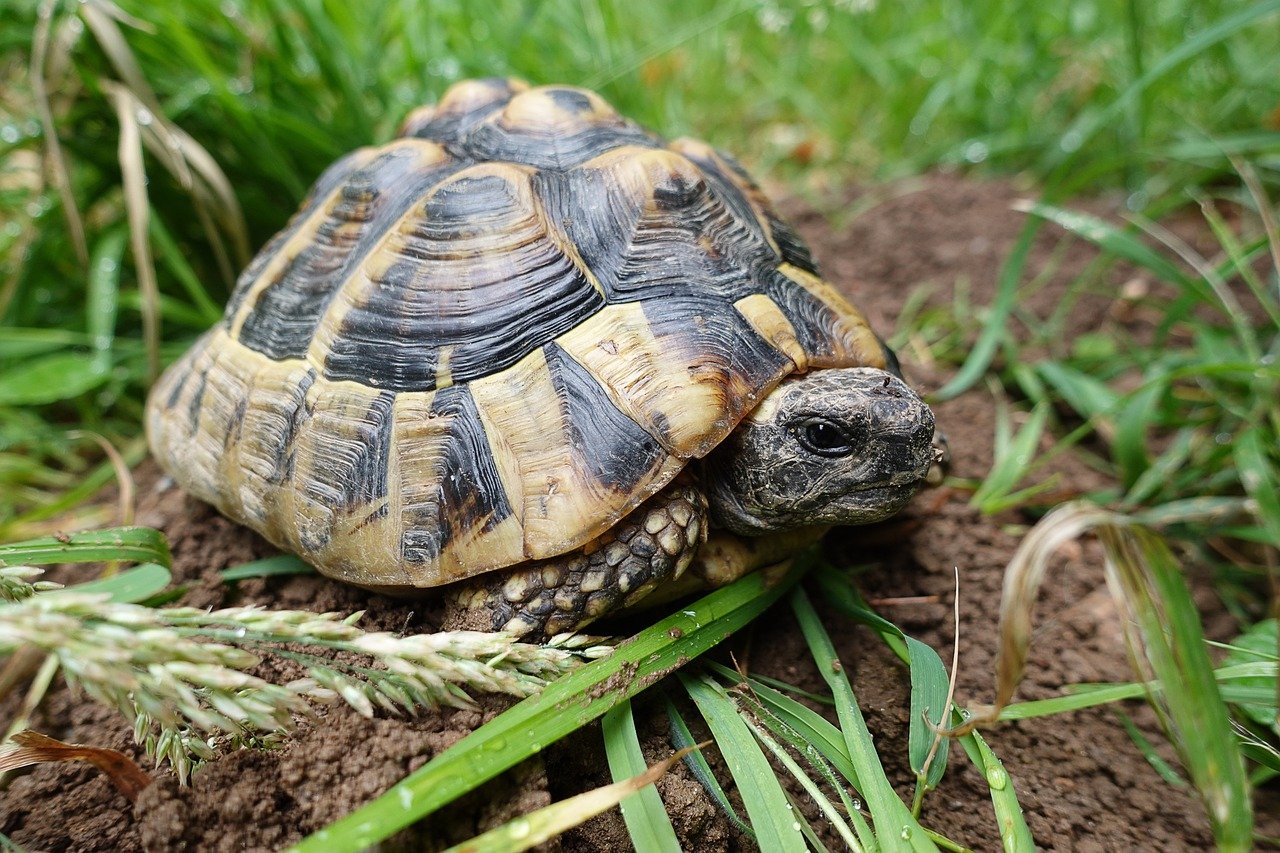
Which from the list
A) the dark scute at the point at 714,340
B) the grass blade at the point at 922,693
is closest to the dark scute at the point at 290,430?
the dark scute at the point at 714,340

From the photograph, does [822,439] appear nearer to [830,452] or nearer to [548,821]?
[830,452]

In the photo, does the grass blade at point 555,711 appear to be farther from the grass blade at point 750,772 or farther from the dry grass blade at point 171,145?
the dry grass blade at point 171,145

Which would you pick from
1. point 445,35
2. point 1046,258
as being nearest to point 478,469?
point 445,35

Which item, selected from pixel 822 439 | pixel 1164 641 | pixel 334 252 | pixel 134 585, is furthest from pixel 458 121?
pixel 1164 641

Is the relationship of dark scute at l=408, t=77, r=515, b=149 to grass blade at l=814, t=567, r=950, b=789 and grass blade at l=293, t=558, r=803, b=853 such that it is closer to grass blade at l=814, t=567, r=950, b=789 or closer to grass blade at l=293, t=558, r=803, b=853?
grass blade at l=293, t=558, r=803, b=853

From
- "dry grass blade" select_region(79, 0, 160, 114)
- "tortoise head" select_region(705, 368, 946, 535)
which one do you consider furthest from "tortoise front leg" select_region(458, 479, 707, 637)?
"dry grass blade" select_region(79, 0, 160, 114)
